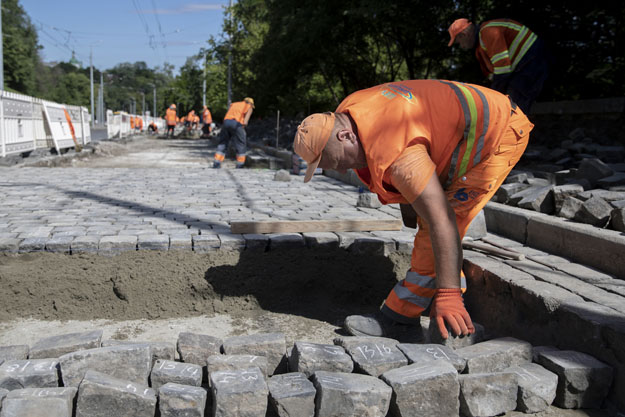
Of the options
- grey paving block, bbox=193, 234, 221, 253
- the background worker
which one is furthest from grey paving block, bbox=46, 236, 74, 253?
the background worker

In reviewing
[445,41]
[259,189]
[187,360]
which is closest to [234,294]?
[187,360]

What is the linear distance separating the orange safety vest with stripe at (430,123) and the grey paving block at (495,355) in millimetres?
947

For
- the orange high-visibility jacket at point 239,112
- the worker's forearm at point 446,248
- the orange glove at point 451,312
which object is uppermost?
the orange high-visibility jacket at point 239,112

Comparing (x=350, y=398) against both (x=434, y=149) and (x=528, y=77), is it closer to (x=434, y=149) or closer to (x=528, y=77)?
(x=434, y=149)

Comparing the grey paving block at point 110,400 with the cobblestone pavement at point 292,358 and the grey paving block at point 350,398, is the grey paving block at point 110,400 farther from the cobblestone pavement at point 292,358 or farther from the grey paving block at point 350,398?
the grey paving block at point 350,398

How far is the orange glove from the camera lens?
2768mm

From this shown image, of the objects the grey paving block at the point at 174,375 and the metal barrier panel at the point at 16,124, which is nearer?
the grey paving block at the point at 174,375

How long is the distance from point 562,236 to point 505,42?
8.52ft

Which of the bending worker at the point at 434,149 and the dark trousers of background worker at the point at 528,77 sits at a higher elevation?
the dark trousers of background worker at the point at 528,77

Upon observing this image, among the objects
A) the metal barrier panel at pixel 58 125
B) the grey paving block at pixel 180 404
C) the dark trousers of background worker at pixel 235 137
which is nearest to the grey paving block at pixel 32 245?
the grey paving block at pixel 180 404

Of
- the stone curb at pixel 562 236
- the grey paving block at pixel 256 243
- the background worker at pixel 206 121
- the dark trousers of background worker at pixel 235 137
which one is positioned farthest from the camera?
the background worker at pixel 206 121

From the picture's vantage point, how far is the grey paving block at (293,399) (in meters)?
2.30

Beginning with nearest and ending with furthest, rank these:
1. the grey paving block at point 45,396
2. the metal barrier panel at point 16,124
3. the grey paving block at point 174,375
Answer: the grey paving block at point 45,396, the grey paving block at point 174,375, the metal barrier panel at point 16,124

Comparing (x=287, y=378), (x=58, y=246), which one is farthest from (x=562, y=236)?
(x=58, y=246)
